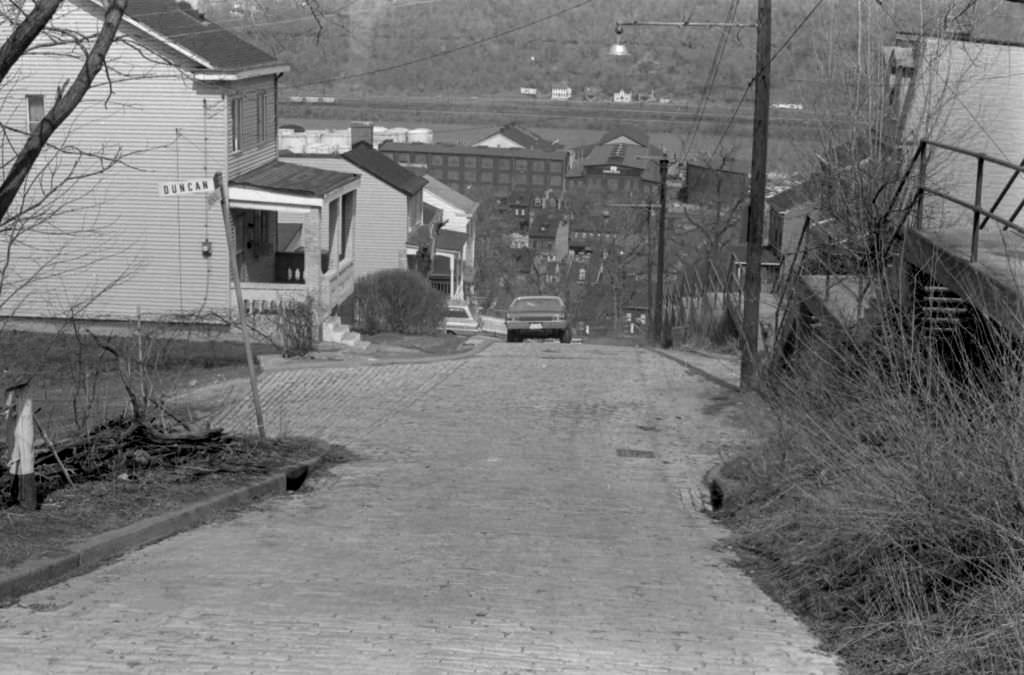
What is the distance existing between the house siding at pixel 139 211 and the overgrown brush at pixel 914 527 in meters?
22.7

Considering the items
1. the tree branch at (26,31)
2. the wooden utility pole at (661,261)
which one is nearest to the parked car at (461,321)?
the wooden utility pole at (661,261)

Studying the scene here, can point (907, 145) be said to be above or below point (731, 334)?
above

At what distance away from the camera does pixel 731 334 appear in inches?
1267

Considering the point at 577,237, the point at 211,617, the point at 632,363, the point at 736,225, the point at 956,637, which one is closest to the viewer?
the point at 956,637

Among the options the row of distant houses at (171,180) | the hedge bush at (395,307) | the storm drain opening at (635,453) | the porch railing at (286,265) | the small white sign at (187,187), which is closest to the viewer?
the small white sign at (187,187)

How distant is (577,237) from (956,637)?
7849 centimetres

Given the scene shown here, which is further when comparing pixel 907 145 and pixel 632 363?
pixel 632 363

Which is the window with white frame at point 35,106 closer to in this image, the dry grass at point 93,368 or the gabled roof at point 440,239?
the dry grass at point 93,368

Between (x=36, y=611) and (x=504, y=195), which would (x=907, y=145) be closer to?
(x=36, y=611)

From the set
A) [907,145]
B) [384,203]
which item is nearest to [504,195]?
[384,203]

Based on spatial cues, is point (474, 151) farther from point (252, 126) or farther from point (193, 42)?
point (193, 42)

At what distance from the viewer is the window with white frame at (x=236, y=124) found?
99.3 ft

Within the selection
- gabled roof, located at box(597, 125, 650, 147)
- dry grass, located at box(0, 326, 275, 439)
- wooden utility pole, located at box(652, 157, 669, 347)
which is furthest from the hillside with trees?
dry grass, located at box(0, 326, 275, 439)

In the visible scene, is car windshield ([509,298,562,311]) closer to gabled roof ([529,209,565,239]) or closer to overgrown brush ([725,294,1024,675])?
overgrown brush ([725,294,1024,675])
